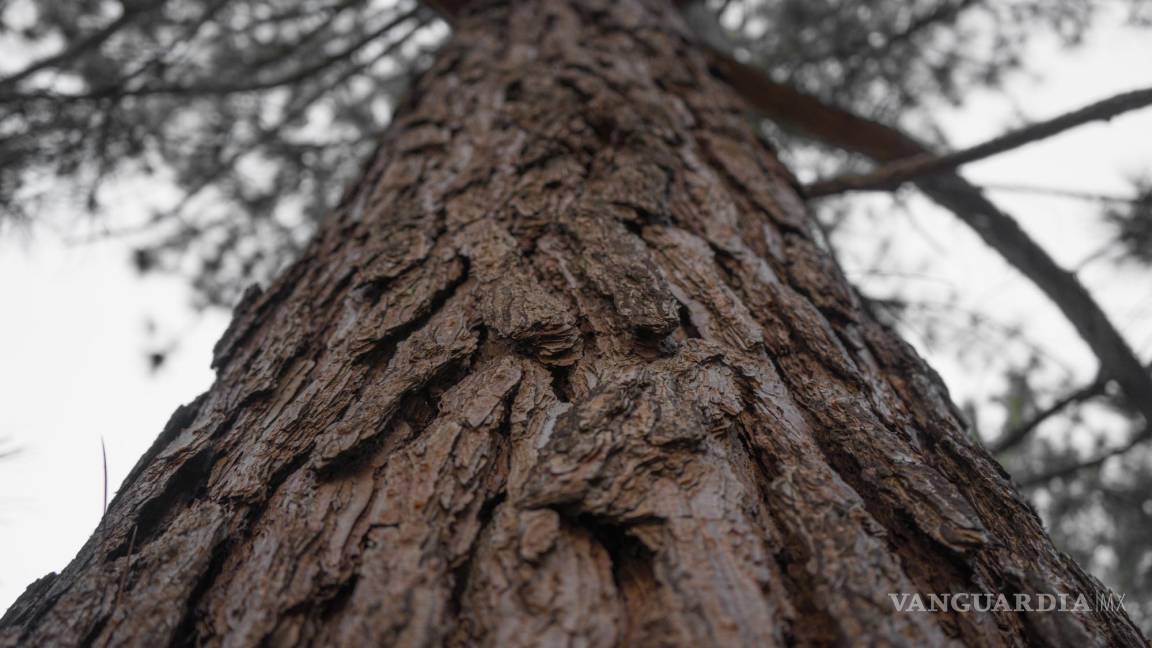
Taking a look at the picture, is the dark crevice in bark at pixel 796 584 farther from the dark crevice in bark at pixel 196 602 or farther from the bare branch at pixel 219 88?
the bare branch at pixel 219 88

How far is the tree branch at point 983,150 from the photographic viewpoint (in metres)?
1.36

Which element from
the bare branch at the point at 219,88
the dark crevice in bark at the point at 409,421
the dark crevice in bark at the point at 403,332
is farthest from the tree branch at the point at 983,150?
the bare branch at the point at 219,88

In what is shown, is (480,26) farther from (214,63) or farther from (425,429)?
(214,63)

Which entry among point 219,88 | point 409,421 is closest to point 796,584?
point 409,421

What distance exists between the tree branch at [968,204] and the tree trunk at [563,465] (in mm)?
1270

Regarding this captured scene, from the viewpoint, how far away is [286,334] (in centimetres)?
102

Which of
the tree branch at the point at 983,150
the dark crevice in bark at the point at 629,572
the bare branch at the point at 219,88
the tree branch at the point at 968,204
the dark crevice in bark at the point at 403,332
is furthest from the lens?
the bare branch at the point at 219,88

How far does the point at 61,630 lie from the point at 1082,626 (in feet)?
3.48

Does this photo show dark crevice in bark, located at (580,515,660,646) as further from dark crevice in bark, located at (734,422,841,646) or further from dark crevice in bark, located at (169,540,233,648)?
dark crevice in bark, located at (169,540,233,648)

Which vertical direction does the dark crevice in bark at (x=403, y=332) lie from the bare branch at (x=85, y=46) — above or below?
below

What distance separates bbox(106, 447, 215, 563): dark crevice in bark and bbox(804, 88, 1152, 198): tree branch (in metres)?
1.64

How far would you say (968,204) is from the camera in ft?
6.98

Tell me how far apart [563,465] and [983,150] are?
4.78 feet

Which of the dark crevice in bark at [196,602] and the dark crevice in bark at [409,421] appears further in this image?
the dark crevice in bark at [409,421]
